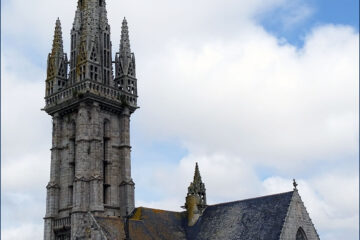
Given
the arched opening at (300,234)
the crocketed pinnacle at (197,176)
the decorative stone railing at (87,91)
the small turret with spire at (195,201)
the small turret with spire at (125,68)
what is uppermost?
the small turret with spire at (125,68)

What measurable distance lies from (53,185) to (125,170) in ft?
25.5

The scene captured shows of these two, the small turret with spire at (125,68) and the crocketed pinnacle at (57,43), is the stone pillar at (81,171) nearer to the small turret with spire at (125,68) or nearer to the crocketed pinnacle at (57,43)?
the small turret with spire at (125,68)

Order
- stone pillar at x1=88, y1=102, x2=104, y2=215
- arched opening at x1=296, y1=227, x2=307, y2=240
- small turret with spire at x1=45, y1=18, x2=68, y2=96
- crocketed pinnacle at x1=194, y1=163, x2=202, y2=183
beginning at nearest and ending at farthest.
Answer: arched opening at x1=296, y1=227, x2=307, y2=240 → stone pillar at x1=88, y1=102, x2=104, y2=215 → crocketed pinnacle at x1=194, y1=163, x2=202, y2=183 → small turret with spire at x1=45, y1=18, x2=68, y2=96

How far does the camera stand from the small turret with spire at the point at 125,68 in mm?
63062

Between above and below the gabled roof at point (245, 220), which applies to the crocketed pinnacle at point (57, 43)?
above

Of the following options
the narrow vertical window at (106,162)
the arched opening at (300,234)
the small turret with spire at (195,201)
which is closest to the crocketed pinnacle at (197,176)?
the small turret with spire at (195,201)

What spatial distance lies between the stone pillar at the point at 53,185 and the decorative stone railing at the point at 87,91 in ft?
6.78

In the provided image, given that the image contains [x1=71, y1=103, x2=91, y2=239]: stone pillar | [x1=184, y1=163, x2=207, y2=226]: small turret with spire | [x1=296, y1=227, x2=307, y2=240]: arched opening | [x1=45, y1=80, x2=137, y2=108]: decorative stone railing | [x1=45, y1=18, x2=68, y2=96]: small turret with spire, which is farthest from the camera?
[x1=45, y1=18, x2=68, y2=96]: small turret with spire

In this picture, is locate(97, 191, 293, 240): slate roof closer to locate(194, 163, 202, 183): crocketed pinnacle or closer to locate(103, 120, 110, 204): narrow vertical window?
locate(103, 120, 110, 204): narrow vertical window

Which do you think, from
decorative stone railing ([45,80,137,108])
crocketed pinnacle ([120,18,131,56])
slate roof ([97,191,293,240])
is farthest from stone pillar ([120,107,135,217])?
crocketed pinnacle ([120,18,131,56])

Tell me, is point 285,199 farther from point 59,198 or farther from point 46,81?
point 46,81

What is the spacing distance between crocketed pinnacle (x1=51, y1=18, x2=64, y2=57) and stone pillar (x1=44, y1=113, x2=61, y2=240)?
8.22 metres

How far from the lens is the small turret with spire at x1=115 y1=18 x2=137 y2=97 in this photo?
207 feet

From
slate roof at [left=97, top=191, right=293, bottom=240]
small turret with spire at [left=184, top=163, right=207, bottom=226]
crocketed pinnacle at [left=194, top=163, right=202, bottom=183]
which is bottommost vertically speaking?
slate roof at [left=97, top=191, right=293, bottom=240]
